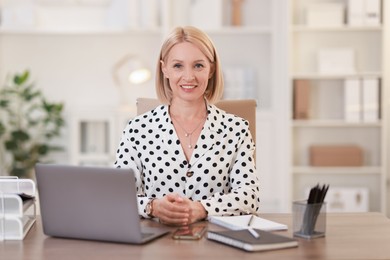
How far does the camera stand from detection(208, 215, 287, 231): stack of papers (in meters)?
2.04

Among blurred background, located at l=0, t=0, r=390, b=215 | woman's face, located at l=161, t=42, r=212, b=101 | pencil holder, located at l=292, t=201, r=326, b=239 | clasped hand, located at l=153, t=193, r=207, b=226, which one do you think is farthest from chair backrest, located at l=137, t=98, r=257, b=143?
blurred background, located at l=0, t=0, r=390, b=215

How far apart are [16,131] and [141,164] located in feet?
9.41

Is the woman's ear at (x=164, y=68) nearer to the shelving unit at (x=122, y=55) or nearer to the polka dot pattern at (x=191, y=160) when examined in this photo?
the polka dot pattern at (x=191, y=160)

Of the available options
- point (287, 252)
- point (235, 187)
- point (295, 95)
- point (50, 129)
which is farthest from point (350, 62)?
point (287, 252)

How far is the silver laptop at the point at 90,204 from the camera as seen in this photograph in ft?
6.11

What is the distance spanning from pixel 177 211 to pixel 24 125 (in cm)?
357

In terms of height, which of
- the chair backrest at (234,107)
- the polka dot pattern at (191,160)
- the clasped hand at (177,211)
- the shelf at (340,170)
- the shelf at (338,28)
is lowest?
the shelf at (340,170)

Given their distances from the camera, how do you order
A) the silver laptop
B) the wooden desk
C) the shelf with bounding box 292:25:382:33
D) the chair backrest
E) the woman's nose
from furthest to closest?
the shelf with bounding box 292:25:382:33 < the chair backrest < the woman's nose < the silver laptop < the wooden desk

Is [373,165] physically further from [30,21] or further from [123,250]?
[123,250]

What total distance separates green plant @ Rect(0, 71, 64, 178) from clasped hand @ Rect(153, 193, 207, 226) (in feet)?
10.1

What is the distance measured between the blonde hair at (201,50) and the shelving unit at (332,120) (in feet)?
8.61

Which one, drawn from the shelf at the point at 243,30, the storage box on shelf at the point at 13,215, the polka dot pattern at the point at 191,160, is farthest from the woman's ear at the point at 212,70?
the shelf at the point at 243,30

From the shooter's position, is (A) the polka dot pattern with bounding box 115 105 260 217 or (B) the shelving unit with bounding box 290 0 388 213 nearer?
(A) the polka dot pattern with bounding box 115 105 260 217

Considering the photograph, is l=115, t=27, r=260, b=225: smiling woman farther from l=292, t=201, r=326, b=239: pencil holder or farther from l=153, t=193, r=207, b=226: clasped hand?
l=292, t=201, r=326, b=239: pencil holder
